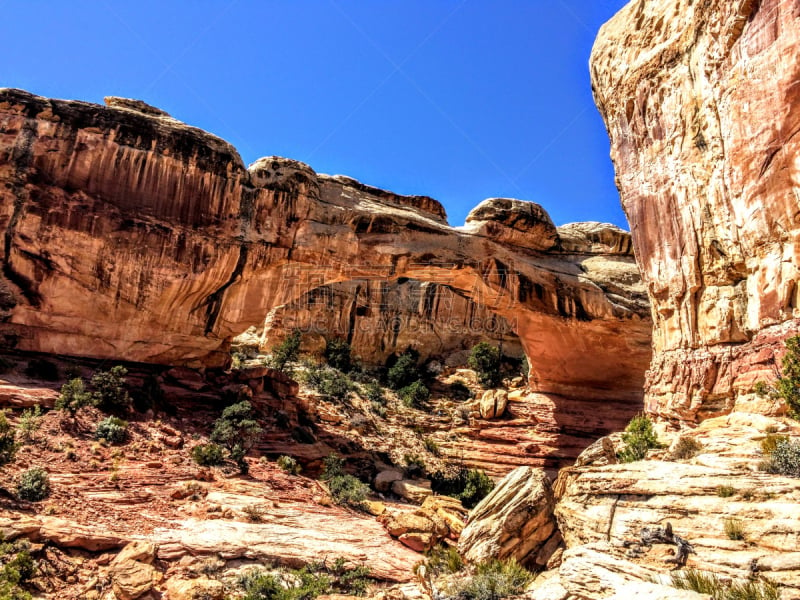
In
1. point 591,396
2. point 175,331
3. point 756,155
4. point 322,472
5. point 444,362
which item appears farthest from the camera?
point 444,362

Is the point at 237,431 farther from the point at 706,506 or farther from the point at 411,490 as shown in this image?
the point at 706,506

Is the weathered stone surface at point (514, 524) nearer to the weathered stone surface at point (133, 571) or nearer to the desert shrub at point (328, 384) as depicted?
the weathered stone surface at point (133, 571)

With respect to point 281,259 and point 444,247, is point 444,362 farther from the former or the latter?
point 281,259

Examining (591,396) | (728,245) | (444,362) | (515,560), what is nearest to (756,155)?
(728,245)

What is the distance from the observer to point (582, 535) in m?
10.8

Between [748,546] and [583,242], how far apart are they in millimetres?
24583

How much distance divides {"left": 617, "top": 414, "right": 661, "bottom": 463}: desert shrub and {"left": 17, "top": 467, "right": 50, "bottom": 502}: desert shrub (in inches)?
567

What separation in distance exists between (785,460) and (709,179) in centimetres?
874

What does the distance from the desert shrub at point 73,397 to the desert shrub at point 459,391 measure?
23.6 metres

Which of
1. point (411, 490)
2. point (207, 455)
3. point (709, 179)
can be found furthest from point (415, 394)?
point (709, 179)

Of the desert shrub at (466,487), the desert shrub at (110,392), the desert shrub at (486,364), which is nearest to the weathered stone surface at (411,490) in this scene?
the desert shrub at (466,487)

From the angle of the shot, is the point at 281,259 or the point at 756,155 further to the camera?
the point at 281,259

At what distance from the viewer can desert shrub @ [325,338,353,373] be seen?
128 ft

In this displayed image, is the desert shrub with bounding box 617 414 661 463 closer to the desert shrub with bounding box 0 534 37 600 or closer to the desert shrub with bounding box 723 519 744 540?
the desert shrub with bounding box 723 519 744 540
